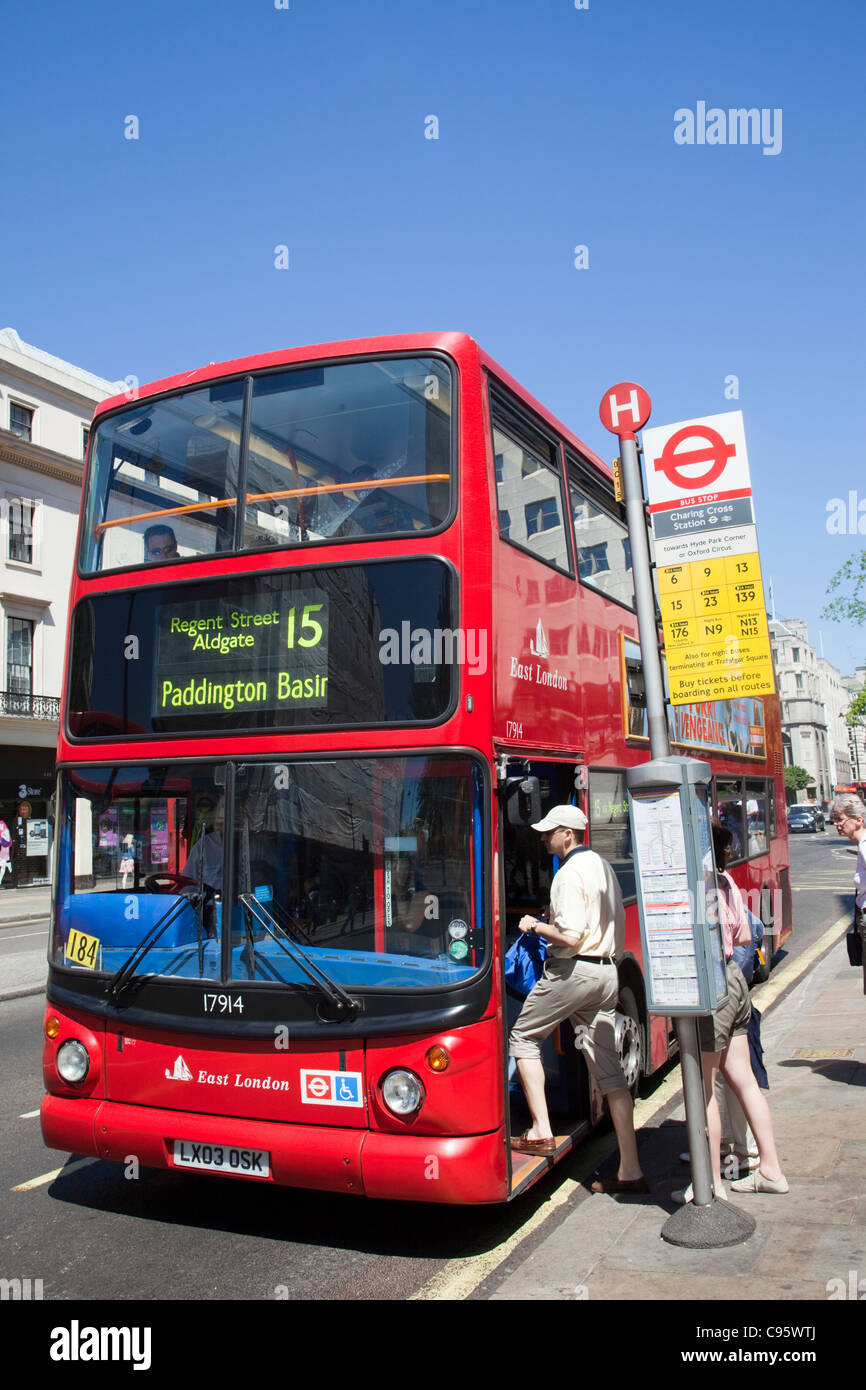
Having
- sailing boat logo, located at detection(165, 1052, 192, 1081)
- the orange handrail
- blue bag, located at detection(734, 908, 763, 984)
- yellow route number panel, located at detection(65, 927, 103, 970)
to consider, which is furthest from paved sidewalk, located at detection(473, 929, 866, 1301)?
the orange handrail

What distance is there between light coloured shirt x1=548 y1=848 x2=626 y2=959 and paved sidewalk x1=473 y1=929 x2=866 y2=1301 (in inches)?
49.4

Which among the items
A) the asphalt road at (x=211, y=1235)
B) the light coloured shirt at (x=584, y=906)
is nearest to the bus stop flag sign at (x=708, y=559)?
the light coloured shirt at (x=584, y=906)

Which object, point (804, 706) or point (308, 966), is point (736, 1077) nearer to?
point (308, 966)

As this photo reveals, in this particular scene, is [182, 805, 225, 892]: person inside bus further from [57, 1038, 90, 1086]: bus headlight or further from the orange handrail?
the orange handrail

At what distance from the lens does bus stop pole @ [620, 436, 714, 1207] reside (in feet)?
16.0

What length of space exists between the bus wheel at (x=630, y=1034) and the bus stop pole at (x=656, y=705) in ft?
4.41

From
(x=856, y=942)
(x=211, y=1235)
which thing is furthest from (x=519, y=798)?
(x=856, y=942)

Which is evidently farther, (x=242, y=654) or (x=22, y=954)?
(x=22, y=954)

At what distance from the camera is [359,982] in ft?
15.7

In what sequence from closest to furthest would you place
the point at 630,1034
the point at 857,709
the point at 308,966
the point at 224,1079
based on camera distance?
the point at 308,966 < the point at 224,1079 < the point at 630,1034 < the point at 857,709

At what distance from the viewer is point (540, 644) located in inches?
234

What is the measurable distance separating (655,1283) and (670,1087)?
409cm

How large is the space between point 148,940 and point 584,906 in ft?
6.99
